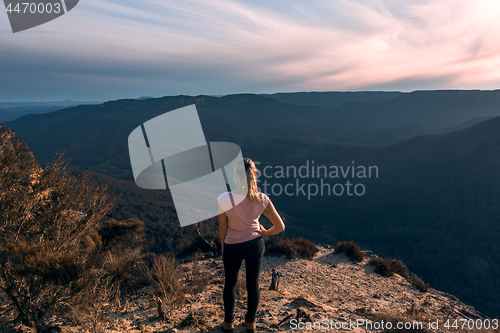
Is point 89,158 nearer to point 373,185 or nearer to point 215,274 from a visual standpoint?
point 373,185

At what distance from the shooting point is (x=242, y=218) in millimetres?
1998

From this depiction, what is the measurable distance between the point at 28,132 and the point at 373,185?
174946 mm

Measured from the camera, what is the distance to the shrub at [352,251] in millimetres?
8523

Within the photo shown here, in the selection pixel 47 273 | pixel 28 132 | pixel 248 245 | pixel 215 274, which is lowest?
pixel 215 274

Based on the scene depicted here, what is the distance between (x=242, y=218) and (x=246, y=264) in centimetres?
46

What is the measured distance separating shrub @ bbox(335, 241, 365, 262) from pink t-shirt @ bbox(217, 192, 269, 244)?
7.81m

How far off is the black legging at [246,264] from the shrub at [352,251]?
7.38 meters

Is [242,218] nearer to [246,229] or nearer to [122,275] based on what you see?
[246,229]

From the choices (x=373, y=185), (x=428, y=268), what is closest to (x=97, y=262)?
(x=428, y=268)

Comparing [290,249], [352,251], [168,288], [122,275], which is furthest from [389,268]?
[122,275]

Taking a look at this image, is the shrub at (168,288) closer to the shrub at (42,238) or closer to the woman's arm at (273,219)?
the shrub at (42,238)

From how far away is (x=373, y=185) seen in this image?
52.1 meters

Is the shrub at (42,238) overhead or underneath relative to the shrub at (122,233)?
overhead

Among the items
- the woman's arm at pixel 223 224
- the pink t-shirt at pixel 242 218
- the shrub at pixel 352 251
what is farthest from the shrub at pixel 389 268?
the woman's arm at pixel 223 224
